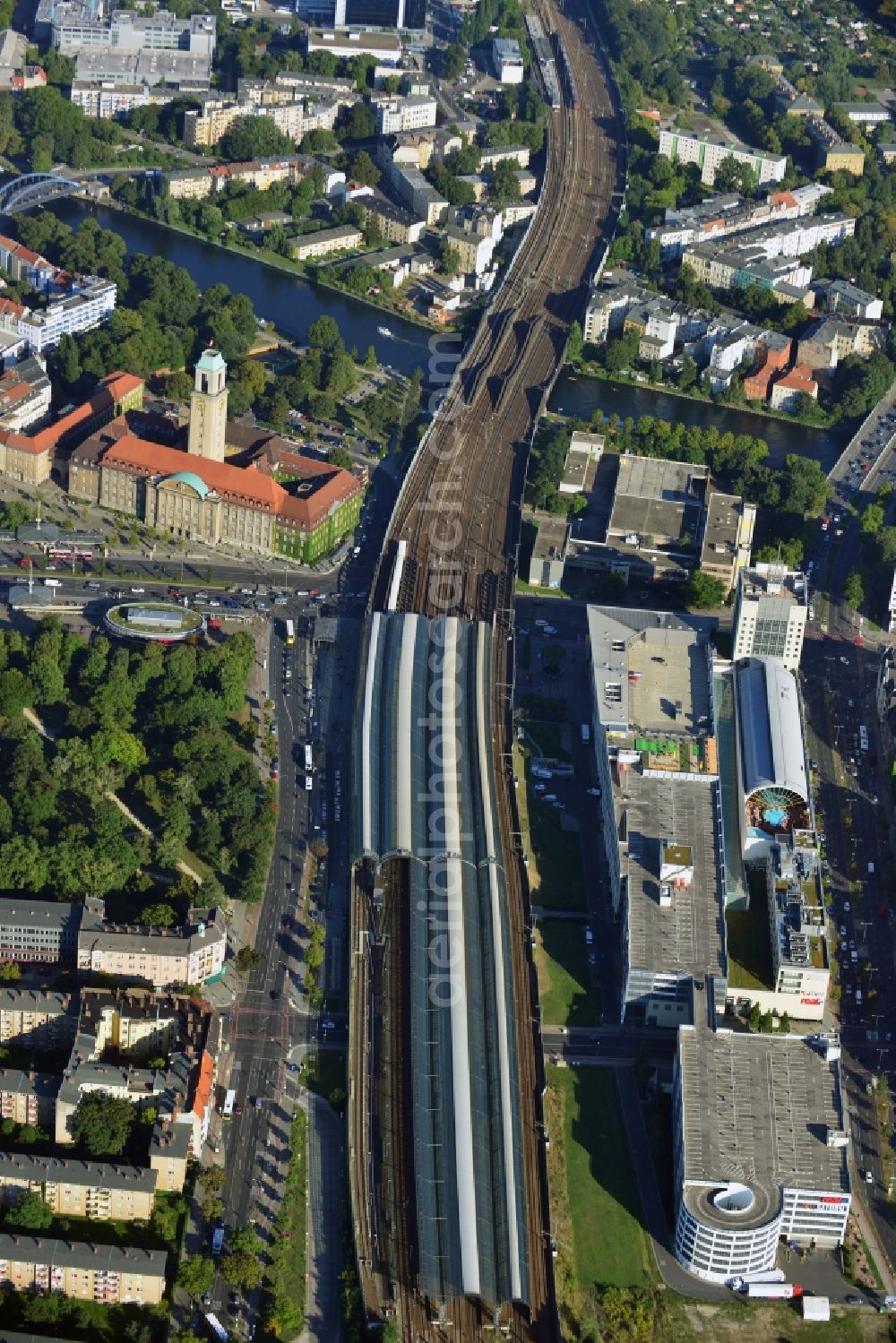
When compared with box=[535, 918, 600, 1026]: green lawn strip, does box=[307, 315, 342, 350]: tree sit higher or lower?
higher

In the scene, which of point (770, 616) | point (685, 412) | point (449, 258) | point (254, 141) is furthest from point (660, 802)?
point (254, 141)

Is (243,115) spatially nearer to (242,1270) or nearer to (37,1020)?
(37,1020)

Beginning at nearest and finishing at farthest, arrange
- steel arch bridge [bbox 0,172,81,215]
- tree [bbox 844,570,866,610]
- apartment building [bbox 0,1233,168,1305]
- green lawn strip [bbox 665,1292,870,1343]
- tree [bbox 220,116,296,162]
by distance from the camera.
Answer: apartment building [bbox 0,1233,168,1305], green lawn strip [bbox 665,1292,870,1343], tree [bbox 844,570,866,610], steel arch bridge [bbox 0,172,81,215], tree [bbox 220,116,296,162]

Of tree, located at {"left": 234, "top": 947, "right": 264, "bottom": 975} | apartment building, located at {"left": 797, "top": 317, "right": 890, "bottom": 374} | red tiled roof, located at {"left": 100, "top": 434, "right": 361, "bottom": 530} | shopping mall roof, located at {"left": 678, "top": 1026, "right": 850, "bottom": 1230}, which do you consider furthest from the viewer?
apartment building, located at {"left": 797, "top": 317, "right": 890, "bottom": 374}

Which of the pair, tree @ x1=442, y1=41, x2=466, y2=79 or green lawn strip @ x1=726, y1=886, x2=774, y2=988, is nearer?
green lawn strip @ x1=726, y1=886, x2=774, y2=988

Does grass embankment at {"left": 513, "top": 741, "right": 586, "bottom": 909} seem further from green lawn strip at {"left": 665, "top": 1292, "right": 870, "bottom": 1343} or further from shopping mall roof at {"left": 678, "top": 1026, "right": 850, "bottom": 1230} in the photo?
green lawn strip at {"left": 665, "top": 1292, "right": 870, "bottom": 1343}

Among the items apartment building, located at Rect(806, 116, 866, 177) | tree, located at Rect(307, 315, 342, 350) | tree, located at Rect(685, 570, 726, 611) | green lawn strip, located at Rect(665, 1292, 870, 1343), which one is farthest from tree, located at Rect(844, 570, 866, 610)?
apartment building, located at Rect(806, 116, 866, 177)
